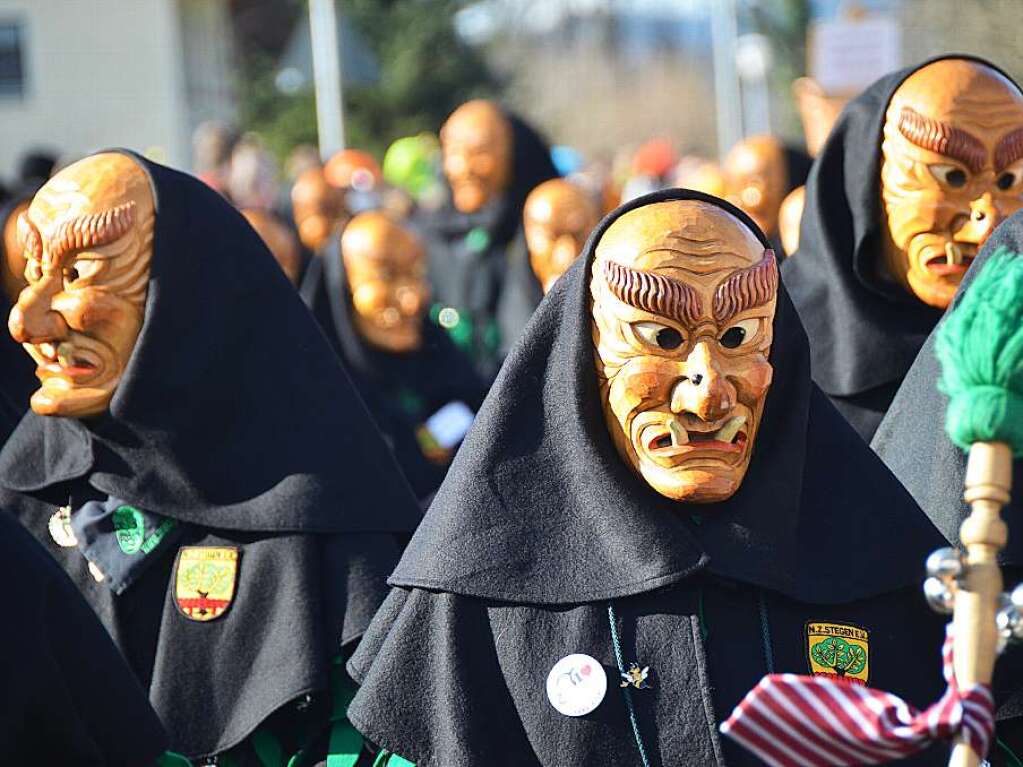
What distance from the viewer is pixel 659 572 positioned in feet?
13.0

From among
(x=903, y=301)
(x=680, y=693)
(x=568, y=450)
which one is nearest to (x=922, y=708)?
(x=680, y=693)

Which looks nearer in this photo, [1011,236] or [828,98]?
[1011,236]

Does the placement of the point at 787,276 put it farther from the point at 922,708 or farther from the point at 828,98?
the point at 828,98

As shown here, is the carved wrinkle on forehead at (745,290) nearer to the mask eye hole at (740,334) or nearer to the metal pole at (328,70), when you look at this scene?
the mask eye hole at (740,334)

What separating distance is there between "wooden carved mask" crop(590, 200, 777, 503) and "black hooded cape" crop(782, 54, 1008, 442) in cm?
171

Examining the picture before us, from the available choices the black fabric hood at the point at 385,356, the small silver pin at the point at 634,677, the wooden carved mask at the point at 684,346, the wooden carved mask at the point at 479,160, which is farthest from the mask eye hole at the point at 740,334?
the wooden carved mask at the point at 479,160

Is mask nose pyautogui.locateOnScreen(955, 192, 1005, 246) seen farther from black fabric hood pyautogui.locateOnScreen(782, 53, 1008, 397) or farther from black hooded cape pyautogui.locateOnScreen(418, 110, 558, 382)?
black hooded cape pyautogui.locateOnScreen(418, 110, 558, 382)

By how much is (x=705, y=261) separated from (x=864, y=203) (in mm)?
1857

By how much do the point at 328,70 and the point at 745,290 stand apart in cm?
1694

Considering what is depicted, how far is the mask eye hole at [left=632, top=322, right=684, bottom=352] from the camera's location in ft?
13.3

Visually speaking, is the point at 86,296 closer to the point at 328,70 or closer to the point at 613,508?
the point at 613,508

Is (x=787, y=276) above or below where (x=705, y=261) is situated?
below

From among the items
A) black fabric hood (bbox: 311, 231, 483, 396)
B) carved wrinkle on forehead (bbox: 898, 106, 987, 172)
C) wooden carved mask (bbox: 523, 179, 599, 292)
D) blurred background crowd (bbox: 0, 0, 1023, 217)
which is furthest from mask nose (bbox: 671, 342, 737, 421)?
blurred background crowd (bbox: 0, 0, 1023, 217)

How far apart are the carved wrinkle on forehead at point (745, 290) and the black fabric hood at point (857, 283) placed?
1670 millimetres
